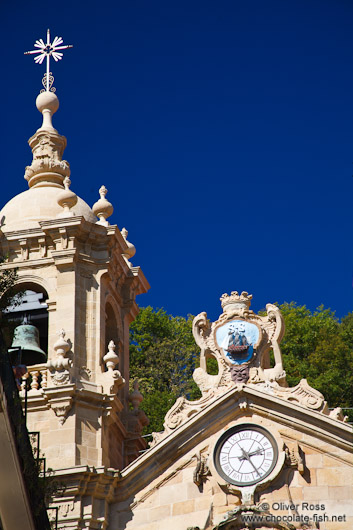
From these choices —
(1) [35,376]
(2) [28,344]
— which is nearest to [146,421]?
(1) [35,376]

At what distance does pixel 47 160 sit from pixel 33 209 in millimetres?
2363

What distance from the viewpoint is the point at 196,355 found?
53.0 metres

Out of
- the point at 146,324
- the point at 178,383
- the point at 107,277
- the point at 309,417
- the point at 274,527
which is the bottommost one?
the point at 274,527

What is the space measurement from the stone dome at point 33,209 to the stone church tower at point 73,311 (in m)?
0.03

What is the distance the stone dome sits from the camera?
36.5 m

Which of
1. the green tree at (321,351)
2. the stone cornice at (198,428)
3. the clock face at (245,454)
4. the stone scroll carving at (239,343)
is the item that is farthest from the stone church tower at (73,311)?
the green tree at (321,351)

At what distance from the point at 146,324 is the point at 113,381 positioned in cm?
2282

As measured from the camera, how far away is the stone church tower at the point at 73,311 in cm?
3212

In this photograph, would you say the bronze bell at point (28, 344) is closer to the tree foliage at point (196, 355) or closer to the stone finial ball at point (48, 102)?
the stone finial ball at point (48, 102)

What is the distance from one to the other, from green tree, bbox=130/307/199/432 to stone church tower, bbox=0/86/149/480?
475 inches

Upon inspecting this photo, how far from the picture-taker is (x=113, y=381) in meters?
32.8

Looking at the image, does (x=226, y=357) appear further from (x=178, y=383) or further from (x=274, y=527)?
(x=178, y=383)

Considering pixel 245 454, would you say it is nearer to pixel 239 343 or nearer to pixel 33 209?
pixel 239 343

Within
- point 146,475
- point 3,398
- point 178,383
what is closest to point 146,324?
point 178,383
